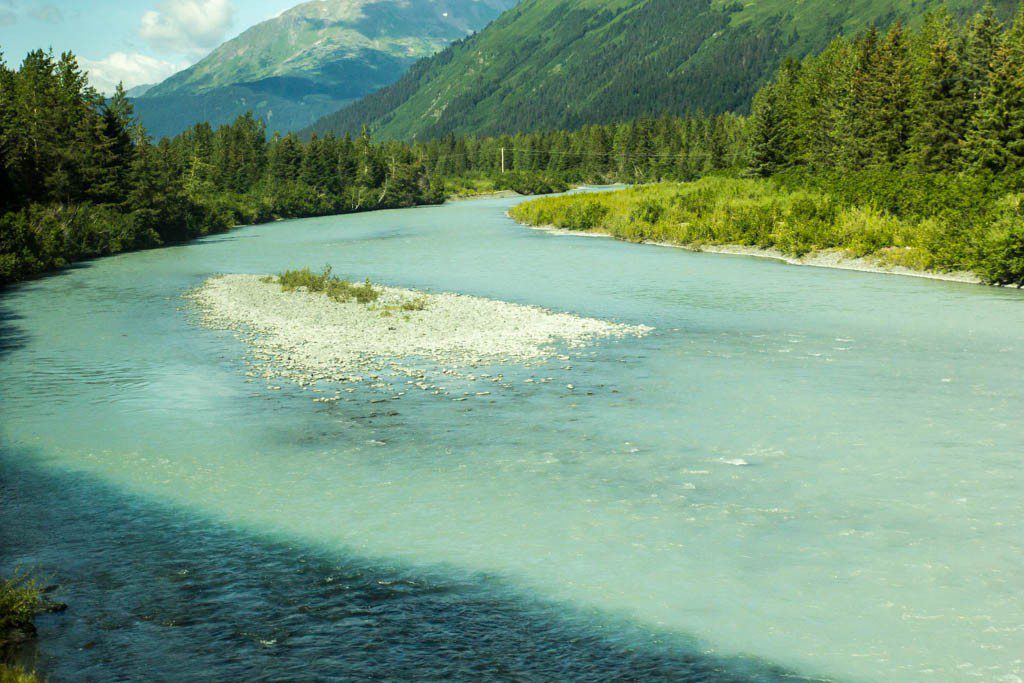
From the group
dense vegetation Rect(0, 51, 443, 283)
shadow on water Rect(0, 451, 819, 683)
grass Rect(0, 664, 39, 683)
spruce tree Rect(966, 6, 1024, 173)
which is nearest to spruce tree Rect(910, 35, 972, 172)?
spruce tree Rect(966, 6, 1024, 173)

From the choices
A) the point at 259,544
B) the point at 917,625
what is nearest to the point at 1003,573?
the point at 917,625

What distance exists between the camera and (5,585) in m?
10.9

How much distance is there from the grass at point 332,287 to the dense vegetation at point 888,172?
1086 inches

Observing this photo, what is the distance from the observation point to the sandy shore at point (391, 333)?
25500 millimetres

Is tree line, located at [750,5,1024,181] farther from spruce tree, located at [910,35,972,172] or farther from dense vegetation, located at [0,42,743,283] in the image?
dense vegetation, located at [0,42,743,283]

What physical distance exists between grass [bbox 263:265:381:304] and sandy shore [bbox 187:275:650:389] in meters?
0.45

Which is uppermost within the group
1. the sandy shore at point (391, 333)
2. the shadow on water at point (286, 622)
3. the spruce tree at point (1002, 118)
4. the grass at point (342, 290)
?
the spruce tree at point (1002, 118)

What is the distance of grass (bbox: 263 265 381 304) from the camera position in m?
37.4

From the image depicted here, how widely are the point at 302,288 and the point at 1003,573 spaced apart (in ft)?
113

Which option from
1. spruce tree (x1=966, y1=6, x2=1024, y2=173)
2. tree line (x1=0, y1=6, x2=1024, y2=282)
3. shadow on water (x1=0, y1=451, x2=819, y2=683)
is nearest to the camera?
shadow on water (x1=0, y1=451, x2=819, y2=683)

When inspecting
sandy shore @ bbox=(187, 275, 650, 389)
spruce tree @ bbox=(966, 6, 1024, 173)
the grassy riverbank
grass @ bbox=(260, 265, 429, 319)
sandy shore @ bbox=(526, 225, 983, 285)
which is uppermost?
spruce tree @ bbox=(966, 6, 1024, 173)

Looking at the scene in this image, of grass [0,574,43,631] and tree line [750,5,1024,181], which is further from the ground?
tree line [750,5,1024,181]

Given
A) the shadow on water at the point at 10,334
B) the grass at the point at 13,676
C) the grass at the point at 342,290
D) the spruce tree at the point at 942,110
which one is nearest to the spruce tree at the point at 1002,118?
the spruce tree at the point at 942,110

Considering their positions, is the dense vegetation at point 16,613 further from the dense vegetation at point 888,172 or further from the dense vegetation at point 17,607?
the dense vegetation at point 888,172
